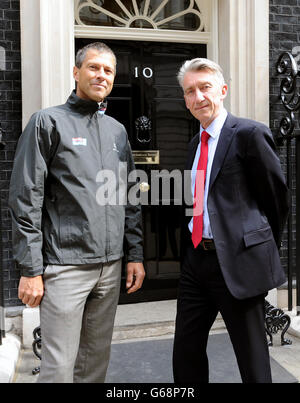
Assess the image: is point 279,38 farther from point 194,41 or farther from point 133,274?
point 133,274

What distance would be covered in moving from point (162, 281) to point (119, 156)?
2.59 m

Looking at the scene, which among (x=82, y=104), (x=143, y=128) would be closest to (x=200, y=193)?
(x=82, y=104)

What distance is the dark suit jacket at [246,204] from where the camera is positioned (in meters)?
2.08

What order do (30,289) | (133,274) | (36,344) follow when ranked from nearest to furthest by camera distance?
1. (30,289)
2. (133,274)
3. (36,344)

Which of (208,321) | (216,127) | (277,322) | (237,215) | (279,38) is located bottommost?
(277,322)

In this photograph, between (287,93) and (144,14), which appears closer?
(287,93)

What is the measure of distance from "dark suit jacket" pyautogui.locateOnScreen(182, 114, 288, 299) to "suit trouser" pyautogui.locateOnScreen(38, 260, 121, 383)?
0.66 meters

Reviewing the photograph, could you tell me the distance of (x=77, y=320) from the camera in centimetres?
216

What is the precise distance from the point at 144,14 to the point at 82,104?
269 centimetres

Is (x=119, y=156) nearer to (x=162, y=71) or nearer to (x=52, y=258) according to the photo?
(x=52, y=258)

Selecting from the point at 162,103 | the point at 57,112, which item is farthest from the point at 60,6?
the point at 57,112

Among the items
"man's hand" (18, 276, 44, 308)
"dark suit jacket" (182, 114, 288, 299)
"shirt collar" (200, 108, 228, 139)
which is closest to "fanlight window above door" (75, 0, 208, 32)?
"shirt collar" (200, 108, 228, 139)

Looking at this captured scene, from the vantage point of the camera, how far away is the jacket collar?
87.7 inches

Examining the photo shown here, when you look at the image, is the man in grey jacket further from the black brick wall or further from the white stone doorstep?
the black brick wall
